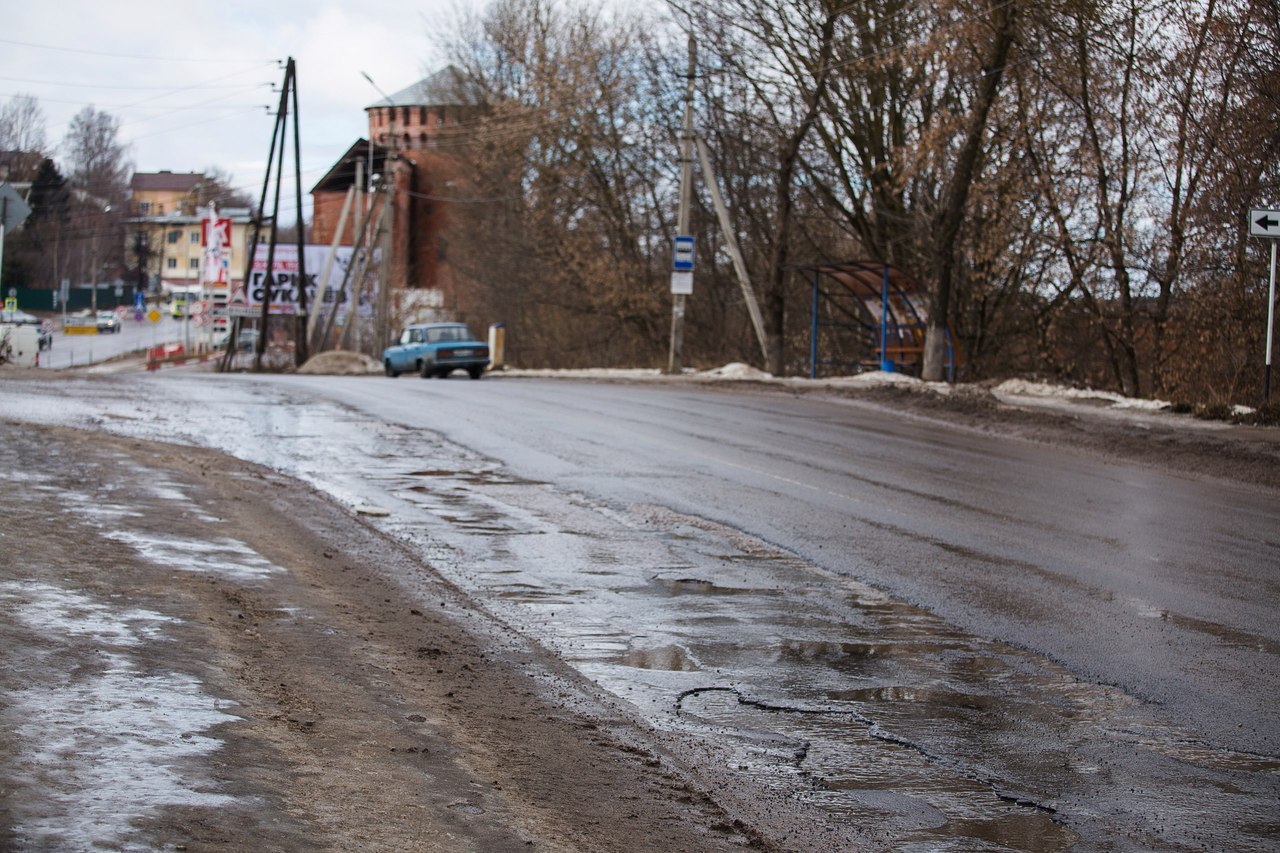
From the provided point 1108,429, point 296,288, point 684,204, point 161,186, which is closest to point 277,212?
point 296,288

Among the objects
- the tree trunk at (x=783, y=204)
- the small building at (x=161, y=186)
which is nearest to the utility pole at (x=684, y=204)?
the tree trunk at (x=783, y=204)

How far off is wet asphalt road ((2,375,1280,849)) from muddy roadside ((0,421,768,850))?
18.4 inches

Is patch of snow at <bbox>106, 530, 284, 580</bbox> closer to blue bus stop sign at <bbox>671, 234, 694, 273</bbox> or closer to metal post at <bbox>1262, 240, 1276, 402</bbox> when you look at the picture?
metal post at <bbox>1262, 240, 1276, 402</bbox>

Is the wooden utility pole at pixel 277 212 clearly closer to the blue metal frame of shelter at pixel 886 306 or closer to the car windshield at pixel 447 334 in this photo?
the car windshield at pixel 447 334

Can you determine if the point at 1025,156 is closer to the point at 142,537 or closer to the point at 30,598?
the point at 142,537

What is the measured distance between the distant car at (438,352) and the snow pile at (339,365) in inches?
212

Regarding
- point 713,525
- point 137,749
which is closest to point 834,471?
point 713,525

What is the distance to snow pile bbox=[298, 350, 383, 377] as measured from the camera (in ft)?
153

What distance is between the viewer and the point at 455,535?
31.3 ft

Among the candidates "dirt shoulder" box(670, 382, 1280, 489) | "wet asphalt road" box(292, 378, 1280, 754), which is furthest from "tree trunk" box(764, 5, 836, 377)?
"wet asphalt road" box(292, 378, 1280, 754)

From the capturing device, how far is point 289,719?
4.74m

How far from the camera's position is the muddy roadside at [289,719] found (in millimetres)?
3777

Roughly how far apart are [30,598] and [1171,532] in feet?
27.1

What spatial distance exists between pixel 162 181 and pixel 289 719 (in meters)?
191
